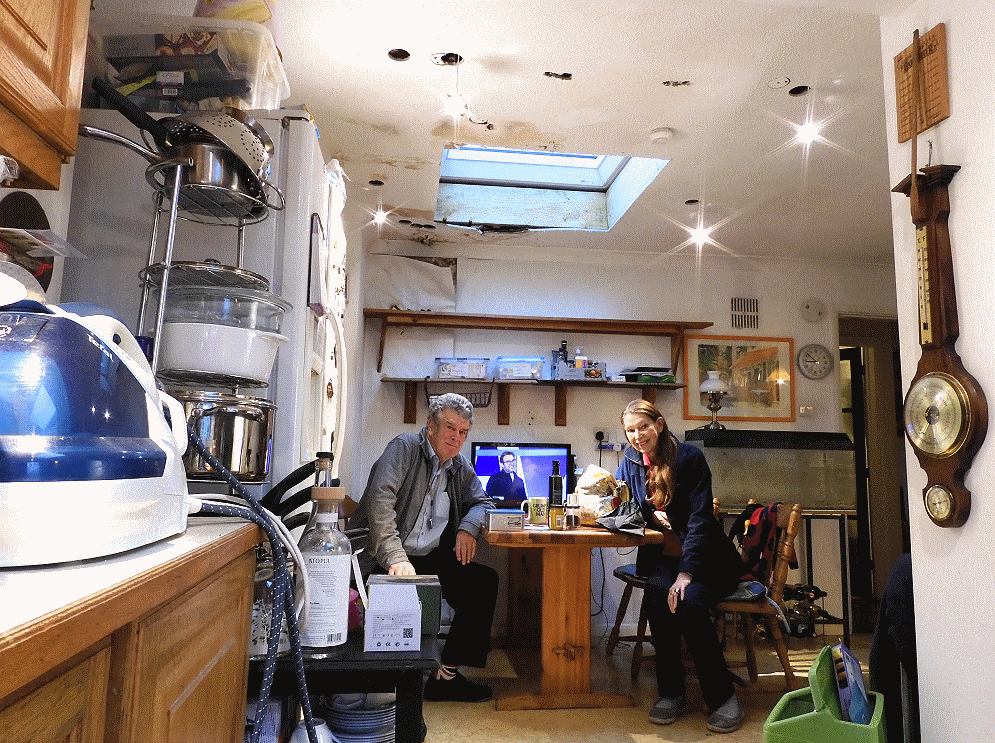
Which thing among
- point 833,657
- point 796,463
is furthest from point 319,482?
point 796,463

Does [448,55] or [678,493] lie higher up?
[448,55]

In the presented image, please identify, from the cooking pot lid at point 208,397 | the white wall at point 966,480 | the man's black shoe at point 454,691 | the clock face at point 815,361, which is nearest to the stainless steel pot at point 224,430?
the cooking pot lid at point 208,397

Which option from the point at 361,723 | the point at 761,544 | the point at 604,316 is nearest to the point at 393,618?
the point at 361,723

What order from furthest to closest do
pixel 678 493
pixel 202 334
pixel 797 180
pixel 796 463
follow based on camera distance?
pixel 796 463 → pixel 797 180 → pixel 678 493 → pixel 202 334

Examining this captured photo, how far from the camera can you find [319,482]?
5.35ft

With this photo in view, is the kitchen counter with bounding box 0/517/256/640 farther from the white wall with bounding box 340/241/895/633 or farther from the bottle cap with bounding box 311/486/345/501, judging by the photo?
the white wall with bounding box 340/241/895/633

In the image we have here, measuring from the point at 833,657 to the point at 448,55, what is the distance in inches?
93.6

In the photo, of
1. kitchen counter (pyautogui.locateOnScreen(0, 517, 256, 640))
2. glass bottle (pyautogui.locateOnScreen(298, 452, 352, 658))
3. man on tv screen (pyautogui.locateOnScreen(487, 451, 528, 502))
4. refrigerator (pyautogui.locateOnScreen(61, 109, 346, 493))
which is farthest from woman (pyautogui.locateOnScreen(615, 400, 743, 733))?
kitchen counter (pyautogui.locateOnScreen(0, 517, 256, 640))

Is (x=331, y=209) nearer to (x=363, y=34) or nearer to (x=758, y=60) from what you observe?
(x=363, y=34)

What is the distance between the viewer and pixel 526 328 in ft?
15.9

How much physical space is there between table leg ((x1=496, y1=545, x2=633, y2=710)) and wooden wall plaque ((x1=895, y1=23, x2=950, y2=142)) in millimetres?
2058

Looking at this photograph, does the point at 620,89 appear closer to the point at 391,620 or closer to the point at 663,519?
the point at 663,519

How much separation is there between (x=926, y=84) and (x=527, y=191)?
2.80 meters

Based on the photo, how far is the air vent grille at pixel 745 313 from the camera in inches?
203
